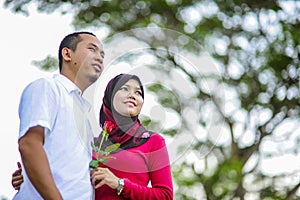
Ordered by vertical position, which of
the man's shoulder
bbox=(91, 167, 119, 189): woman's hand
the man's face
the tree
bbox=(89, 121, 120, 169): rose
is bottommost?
bbox=(91, 167, 119, 189): woman's hand

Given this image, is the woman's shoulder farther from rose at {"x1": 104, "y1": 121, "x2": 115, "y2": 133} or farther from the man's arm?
the man's arm

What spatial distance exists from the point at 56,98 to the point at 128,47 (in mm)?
451

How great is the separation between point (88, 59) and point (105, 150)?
10.5 inches

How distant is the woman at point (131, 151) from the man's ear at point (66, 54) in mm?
198

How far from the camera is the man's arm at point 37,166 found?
5.29 feet

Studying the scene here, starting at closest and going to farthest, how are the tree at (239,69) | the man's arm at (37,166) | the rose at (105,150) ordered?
the man's arm at (37,166), the rose at (105,150), the tree at (239,69)

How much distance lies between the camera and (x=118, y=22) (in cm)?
943

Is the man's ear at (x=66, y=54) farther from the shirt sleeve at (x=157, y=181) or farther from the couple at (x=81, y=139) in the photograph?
the shirt sleeve at (x=157, y=181)

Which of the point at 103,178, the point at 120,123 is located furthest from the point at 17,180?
the point at 120,123

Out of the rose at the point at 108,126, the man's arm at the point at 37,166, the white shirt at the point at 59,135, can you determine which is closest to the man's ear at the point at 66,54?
the white shirt at the point at 59,135

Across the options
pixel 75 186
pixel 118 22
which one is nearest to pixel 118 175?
pixel 75 186

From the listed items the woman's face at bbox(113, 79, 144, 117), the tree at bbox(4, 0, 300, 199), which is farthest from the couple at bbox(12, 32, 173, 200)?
the tree at bbox(4, 0, 300, 199)

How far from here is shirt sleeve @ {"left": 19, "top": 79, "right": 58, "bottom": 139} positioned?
1652 mm

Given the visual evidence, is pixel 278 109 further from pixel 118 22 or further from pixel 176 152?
pixel 176 152
